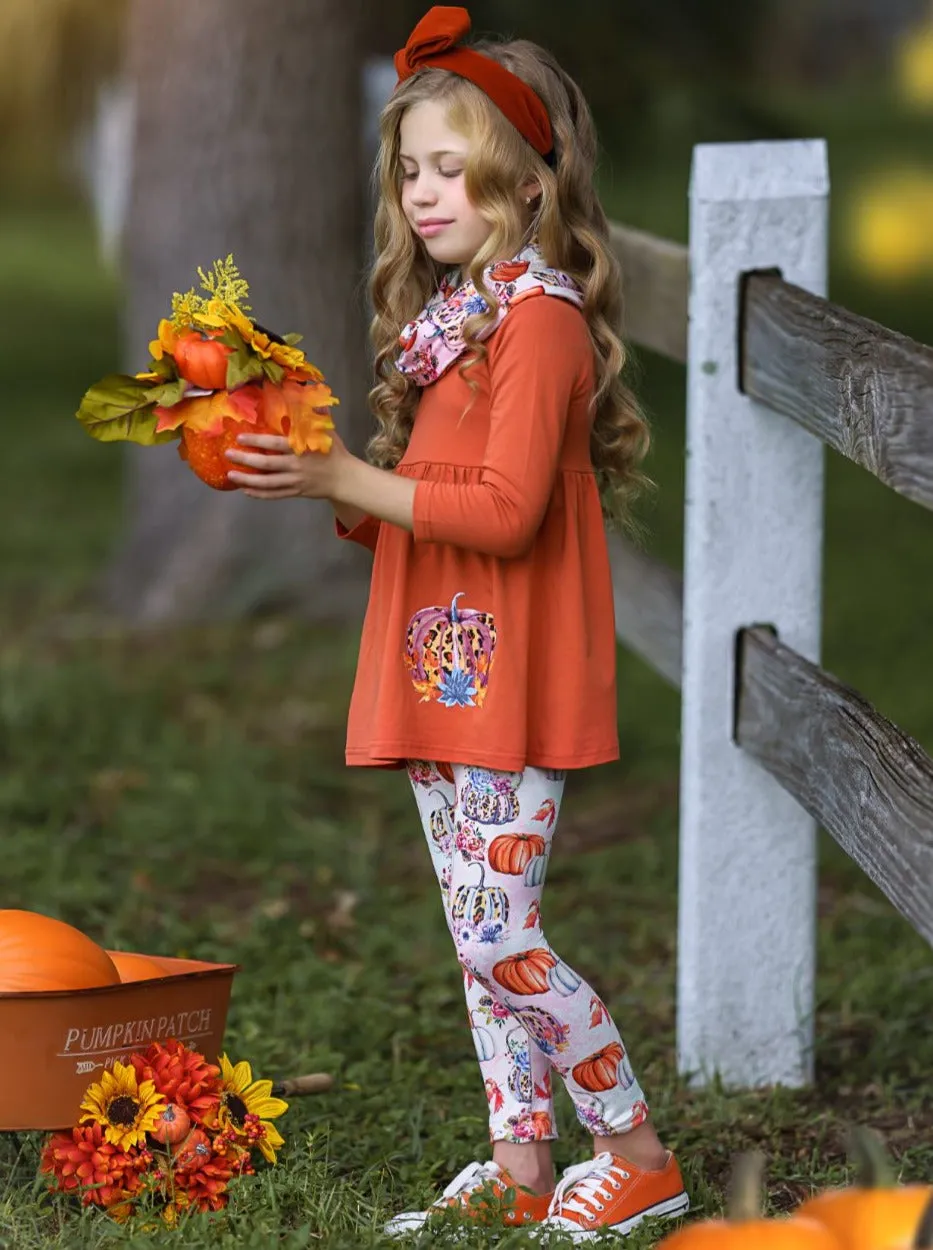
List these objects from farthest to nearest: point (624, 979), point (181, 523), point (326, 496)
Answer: point (181, 523) < point (624, 979) < point (326, 496)

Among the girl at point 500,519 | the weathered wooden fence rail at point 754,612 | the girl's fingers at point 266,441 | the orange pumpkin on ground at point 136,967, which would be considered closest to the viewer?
the girl's fingers at point 266,441

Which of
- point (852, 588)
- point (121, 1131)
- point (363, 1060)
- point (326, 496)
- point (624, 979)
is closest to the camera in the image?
point (326, 496)

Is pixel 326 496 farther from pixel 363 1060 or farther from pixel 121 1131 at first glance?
pixel 363 1060

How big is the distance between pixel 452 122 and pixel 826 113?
1820 centimetres

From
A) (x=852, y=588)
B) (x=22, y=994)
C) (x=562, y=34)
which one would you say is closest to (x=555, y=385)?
(x=22, y=994)

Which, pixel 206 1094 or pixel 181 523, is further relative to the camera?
pixel 181 523

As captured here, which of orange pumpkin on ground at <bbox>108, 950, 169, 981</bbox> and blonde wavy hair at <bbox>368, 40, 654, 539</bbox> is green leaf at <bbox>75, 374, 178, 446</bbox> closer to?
blonde wavy hair at <bbox>368, 40, 654, 539</bbox>

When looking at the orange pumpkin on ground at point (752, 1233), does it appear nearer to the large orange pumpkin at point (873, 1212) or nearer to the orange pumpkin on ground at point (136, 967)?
the large orange pumpkin at point (873, 1212)

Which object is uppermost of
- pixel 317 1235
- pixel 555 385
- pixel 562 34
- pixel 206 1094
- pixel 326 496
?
pixel 562 34

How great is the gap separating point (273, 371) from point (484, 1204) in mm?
1251

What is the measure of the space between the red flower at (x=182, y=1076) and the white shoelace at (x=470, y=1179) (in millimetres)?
A: 374

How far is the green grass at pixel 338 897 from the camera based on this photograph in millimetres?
3109

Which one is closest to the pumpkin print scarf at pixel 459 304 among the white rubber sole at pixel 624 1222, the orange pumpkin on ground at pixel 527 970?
the orange pumpkin on ground at pixel 527 970

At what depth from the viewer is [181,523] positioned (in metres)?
7.09
